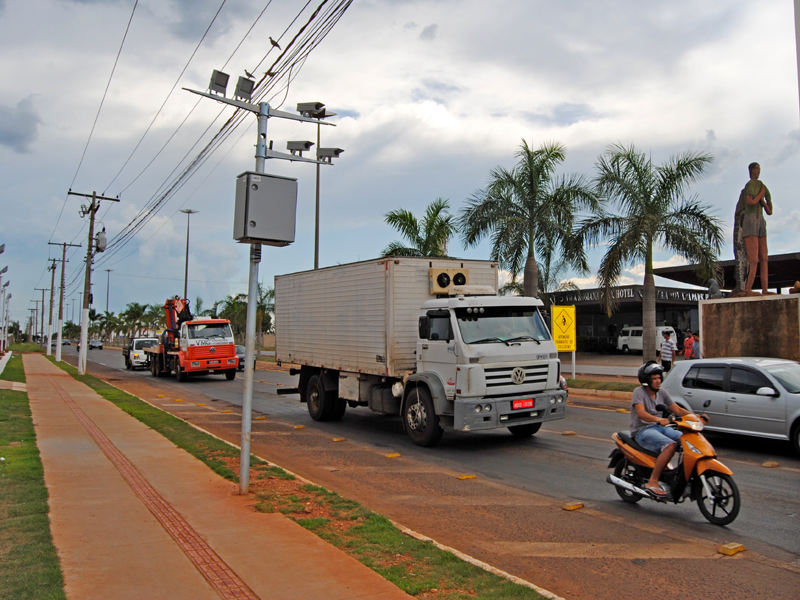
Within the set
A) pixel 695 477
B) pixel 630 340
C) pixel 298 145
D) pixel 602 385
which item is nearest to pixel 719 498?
pixel 695 477

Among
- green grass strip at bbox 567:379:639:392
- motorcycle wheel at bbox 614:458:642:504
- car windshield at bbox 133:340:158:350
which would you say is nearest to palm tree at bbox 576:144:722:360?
green grass strip at bbox 567:379:639:392

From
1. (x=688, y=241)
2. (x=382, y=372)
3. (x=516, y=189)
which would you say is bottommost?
(x=382, y=372)

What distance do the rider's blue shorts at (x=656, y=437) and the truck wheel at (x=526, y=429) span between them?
464 cm

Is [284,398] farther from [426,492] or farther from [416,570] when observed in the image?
[416,570]

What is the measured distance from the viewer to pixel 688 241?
20.0 metres

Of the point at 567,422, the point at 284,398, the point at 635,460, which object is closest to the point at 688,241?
the point at 567,422

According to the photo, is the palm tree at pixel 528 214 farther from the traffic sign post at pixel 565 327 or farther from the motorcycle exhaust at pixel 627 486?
the motorcycle exhaust at pixel 627 486

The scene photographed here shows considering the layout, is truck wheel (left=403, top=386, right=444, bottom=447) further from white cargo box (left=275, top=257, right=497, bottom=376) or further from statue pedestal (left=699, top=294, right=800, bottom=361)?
statue pedestal (left=699, top=294, right=800, bottom=361)

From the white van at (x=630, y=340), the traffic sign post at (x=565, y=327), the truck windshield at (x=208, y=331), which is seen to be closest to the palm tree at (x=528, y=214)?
the traffic sign post at (x=565, y=327)

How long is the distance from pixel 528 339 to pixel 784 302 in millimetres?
7811

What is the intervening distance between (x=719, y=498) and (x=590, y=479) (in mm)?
2278

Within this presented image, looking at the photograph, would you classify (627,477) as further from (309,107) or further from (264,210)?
(309,107)

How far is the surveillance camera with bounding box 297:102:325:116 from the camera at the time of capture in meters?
8.66

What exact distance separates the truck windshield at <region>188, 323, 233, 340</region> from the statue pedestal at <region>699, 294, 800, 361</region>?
1898cm
